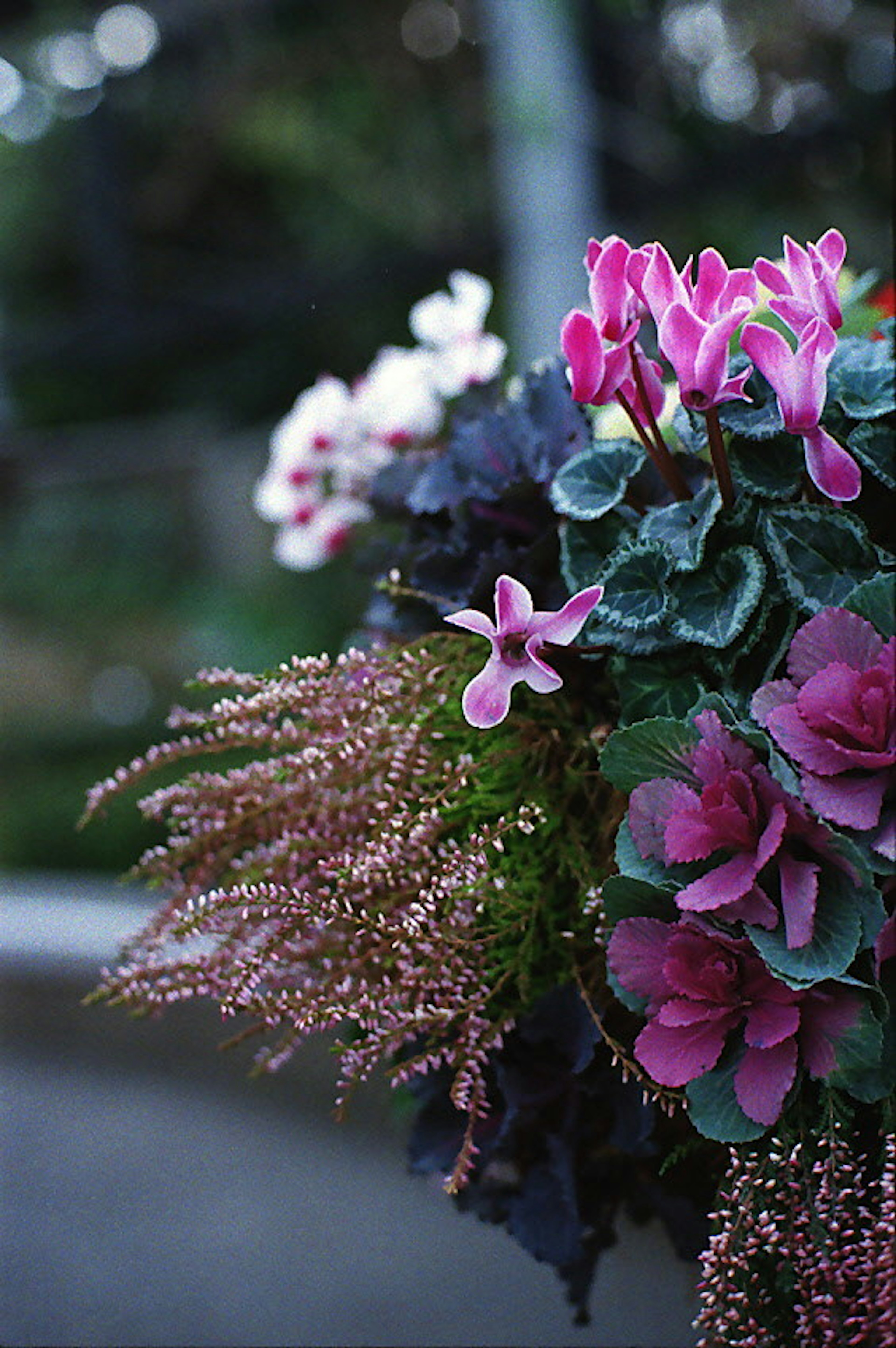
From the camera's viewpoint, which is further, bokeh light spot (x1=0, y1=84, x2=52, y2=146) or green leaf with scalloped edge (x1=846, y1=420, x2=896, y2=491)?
bokeh light spot (x1=0, y1=84, x2=52, y2=146)

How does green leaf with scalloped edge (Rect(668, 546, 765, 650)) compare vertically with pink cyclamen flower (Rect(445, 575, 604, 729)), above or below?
above

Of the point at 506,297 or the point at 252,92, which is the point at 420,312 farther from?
the point at 252,92

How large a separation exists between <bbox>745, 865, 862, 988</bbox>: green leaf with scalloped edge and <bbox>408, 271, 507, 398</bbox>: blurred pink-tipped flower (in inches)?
16.9

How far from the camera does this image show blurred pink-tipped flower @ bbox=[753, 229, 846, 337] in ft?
1.56

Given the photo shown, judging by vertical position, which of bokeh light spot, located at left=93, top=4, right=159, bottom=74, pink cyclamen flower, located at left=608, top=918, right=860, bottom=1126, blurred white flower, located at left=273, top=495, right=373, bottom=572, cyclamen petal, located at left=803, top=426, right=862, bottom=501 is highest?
bokeh light spot, located at left=93, top=4, right=159, bottom=74

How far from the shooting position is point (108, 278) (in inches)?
145

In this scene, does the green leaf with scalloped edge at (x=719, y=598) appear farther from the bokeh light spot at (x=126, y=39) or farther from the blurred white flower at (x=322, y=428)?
the bokeh light spot at (x=126, y=39)

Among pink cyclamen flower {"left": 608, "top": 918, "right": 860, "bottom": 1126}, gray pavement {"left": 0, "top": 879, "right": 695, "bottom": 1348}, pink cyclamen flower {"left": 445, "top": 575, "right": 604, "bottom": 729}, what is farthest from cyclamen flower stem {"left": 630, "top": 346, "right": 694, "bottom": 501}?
gray pavement {"left": 0, "top": 879, "right": 695, "bottom": 1348}

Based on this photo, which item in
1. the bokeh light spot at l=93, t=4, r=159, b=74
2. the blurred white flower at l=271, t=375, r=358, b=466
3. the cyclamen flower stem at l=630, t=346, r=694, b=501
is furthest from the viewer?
the bokeh light spot at l=93, t=4, r=159, b=74

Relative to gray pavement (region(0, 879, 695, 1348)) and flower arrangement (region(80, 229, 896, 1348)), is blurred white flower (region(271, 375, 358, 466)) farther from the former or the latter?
gray pavement (region(0, 879, 695, 1348))

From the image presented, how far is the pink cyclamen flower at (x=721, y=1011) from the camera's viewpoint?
44 cm

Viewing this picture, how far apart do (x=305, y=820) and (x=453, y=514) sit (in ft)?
0.61

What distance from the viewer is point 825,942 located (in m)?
0.43

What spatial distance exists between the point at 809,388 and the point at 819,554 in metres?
0.07
